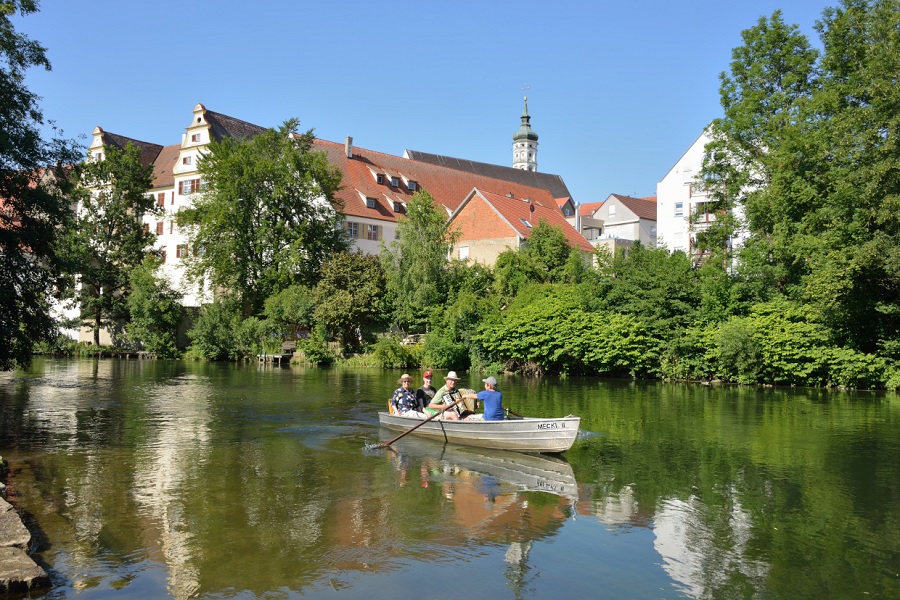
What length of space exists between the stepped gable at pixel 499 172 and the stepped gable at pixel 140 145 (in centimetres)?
2905

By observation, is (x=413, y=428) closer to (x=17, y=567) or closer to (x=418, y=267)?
(x=17, y=567)

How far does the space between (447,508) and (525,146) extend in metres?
128

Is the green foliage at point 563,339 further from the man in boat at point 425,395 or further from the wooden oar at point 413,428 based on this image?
the wooden oar at point 413,428

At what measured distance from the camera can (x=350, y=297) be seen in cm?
5338

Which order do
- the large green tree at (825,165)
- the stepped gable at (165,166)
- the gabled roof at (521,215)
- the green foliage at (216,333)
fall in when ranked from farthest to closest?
the stepped gable at (165,166)
the gabled roof at (521,215)
the green foliage at (216,333)
the large green tree at (825,165)

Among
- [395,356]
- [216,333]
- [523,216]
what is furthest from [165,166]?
[395,356]

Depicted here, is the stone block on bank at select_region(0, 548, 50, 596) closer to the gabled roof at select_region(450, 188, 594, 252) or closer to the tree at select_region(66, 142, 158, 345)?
the gabled roof at select_region(450, 188, 594, 252)

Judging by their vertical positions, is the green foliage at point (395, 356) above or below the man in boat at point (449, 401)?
above

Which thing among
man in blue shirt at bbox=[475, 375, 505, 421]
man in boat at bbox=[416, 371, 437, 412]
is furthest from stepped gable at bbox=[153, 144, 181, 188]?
man in blue shirt at bbox=[475, 375, 505, 421]

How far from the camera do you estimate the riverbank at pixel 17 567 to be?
844 centimetres

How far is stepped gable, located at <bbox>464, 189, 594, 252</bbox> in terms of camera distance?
6009 centimetres

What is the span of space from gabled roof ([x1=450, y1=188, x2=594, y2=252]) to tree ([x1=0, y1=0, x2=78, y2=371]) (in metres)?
37.8

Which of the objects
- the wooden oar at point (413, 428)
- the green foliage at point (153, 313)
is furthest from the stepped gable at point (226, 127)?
the wooden oar at point (413, 428)

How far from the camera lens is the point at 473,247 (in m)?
62.1
